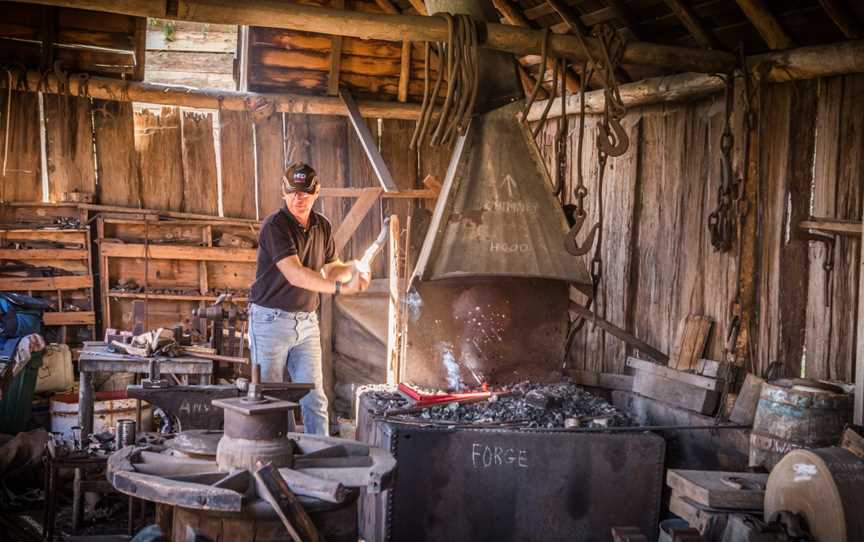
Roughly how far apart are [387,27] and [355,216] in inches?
154

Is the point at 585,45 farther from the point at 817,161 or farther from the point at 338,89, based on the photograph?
the point at 338,89

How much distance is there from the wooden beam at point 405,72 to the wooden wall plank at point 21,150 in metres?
3.60

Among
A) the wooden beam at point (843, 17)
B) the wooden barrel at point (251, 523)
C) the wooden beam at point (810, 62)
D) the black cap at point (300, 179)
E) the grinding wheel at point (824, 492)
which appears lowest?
the wooden barrel at point (251, 523)

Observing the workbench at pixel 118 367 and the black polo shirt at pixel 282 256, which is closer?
the black polo shirt at pixel 282 256

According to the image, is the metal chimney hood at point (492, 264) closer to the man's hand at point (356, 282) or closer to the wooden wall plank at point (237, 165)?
the man's hand at point (356, 282)

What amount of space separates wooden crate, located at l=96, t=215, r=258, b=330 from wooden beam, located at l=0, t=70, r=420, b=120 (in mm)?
1199

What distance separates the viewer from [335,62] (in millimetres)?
8578

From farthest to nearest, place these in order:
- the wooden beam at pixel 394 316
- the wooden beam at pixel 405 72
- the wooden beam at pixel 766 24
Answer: the wooden beam at pixel 405 72, the wooden beam at pixel 394 316, the wooden beam at pixel 766 24

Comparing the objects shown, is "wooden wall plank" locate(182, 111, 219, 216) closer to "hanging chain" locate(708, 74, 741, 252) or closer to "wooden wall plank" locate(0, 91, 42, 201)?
"wooden wall plank" locate(0, 91, 42, 201)

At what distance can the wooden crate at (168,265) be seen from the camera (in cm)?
838

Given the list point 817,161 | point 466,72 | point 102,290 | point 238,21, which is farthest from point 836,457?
point 102,290

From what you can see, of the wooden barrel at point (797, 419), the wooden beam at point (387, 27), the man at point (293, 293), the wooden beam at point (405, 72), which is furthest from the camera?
the wooden beam at point (405, 72)

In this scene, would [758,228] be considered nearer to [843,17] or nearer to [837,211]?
[837,211]

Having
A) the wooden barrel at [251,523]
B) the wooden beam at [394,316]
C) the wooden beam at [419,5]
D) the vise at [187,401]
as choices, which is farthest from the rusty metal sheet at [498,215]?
the wooden beam at [419,5]
